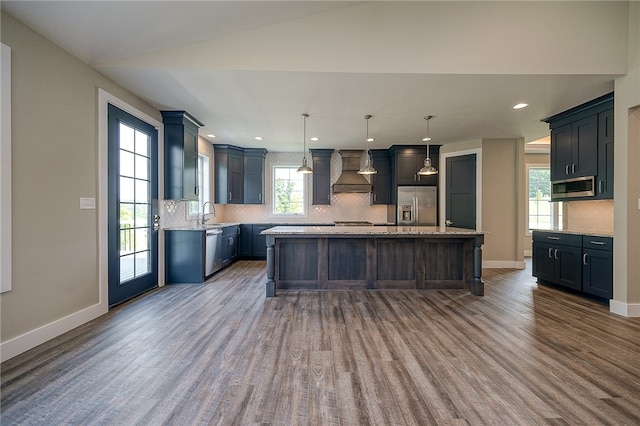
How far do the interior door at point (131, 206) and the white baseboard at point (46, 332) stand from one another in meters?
0.34

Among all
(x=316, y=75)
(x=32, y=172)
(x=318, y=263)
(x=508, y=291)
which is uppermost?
(x=316, y=75)

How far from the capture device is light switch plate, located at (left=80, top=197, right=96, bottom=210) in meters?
2.74

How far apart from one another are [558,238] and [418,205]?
99.3 inches

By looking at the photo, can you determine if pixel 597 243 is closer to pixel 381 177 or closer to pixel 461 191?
pixel 461 191

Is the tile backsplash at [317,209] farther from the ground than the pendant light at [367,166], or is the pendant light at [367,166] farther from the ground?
the pendant light at [367,166]

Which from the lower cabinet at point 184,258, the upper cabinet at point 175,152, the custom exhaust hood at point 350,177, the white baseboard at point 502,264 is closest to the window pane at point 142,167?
the upper cabinet at point 175,152

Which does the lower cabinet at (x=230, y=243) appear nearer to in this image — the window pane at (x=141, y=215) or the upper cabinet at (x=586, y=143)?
the window pane at (x=141, y=215)

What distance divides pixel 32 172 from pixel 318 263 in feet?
10.2

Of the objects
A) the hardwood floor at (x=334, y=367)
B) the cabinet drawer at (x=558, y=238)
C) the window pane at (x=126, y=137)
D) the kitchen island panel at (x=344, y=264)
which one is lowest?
the hardwood floor at (x=334, y=367)

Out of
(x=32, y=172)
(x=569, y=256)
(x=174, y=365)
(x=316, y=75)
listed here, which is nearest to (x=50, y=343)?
(x=174, y=365)

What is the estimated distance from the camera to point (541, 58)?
2881mm

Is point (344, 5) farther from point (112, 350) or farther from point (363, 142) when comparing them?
point (112, 350)

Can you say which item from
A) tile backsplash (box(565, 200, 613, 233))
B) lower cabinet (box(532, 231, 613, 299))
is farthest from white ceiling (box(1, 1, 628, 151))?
lower cabinet (box(532, 231, 613, 299))

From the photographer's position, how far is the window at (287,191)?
6.79m
